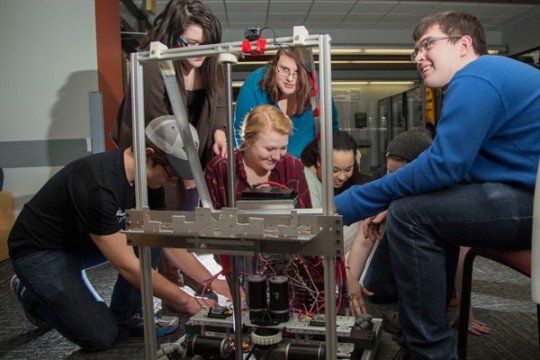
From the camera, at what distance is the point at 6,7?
3.05 meters

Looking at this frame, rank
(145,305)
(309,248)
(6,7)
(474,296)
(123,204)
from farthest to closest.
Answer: (6,7), (474,296), (123,204), (145,305), (309,248)

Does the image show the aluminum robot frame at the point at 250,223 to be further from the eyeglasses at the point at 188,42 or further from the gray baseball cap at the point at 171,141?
the eyeglasses at the point at 188,42

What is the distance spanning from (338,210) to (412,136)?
0.78 metres

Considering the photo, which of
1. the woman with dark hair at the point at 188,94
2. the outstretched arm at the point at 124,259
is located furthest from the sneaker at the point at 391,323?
the outstretched arm at the point at 124,259

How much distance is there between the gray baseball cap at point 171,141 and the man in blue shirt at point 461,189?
0.49 m

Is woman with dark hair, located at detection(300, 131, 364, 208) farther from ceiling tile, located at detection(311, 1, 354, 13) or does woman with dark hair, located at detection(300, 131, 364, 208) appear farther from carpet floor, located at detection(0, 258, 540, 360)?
ceiling tile, located at detection(311, 1, 354, 13)

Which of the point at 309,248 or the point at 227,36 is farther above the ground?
the point at 227,36

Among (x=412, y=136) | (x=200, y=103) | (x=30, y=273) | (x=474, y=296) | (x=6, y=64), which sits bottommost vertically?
(x=474, y=296)

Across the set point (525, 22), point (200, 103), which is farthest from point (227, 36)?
point (200, 103)

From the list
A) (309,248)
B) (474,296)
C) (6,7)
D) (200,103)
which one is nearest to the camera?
(309,248)

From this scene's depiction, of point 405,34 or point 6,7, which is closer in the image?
point 6,7

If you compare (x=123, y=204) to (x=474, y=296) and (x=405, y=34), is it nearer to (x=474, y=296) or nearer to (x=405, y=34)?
(x=474, y=296)

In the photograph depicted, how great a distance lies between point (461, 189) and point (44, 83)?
117 inches

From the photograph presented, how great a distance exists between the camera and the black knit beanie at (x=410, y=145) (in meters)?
1.74
